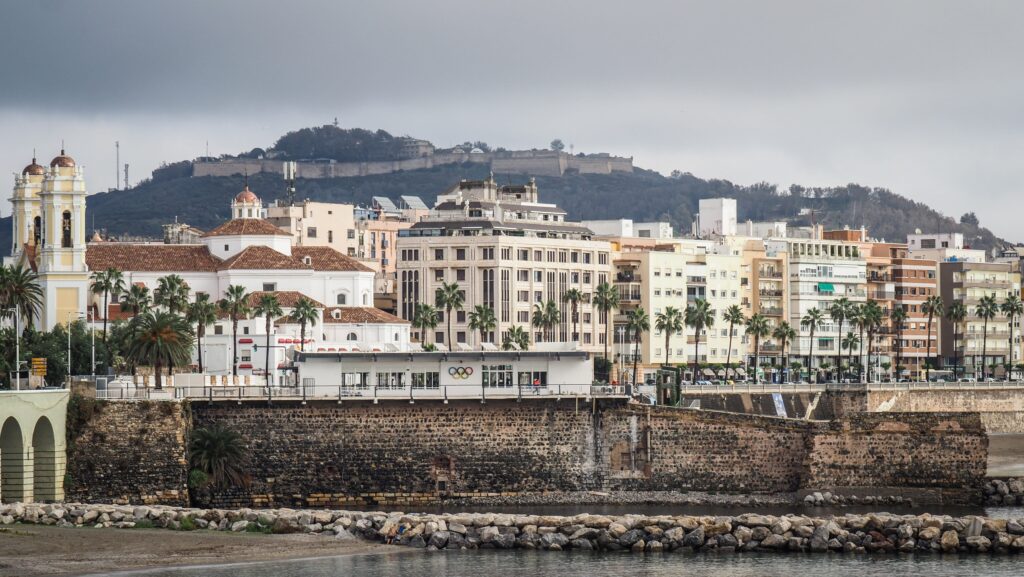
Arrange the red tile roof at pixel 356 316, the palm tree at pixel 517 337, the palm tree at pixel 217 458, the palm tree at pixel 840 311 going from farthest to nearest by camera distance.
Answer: the palm tree at pixel 840 311 → the palm tree at pixel 517 337 → the red tile roof at pixel 356 316 → the palm tree at pixel 217 458

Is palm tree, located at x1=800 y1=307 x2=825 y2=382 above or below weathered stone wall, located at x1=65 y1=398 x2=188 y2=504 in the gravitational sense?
above

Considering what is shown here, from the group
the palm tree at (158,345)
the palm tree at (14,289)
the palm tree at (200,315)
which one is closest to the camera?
the palm tree at (158,345)

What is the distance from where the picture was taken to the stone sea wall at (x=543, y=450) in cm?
8362

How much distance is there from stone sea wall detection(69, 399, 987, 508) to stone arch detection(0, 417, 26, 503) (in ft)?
17.1

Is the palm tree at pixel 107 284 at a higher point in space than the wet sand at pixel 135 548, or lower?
higher

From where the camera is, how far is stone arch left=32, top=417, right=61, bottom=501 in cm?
7962

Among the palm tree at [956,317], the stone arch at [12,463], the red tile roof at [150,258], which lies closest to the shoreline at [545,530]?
the stone arch at [12,463]

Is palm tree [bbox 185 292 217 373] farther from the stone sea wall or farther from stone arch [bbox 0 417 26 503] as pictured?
stone arch [bbox 0 417 26 503]

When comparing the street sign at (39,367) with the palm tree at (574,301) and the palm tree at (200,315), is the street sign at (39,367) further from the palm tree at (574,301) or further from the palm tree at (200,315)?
the palm tree at (574,301)

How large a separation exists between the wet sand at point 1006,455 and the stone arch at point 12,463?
1639 inches

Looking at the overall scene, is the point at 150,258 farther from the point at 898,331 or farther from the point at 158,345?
the point at 898,331

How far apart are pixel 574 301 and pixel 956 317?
99.6ft

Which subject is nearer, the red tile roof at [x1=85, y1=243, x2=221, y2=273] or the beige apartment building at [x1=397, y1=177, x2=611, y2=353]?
the red tile roof at [x1=85, y1=243, x2=221, y2=273]

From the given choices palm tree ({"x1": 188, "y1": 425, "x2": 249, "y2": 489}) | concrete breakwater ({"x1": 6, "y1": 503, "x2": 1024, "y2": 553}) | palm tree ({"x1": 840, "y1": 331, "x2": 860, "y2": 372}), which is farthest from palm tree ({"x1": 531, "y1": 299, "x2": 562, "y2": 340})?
concrete breakwater ({"x1": 6, "y1": 503, "x2": 1024, "y2": 553})
